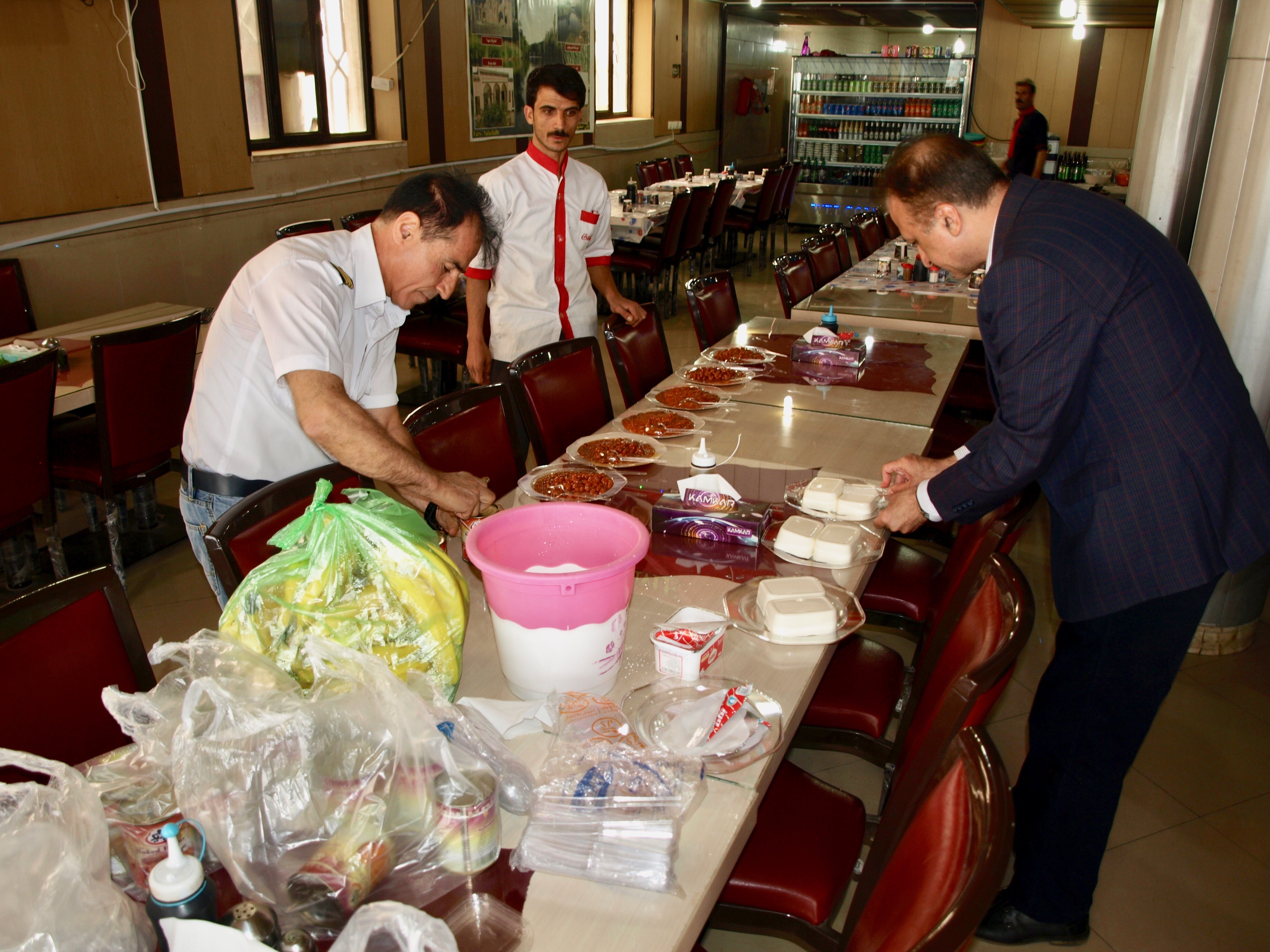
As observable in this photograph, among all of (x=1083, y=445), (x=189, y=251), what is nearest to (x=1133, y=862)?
(x=1083, y=445)

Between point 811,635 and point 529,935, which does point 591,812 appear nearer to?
point 529,935

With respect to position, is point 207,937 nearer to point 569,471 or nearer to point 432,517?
point 569,471

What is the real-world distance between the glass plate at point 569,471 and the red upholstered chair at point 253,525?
474 millimetres

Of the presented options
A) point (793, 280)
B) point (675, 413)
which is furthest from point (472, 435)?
point (793, 280)

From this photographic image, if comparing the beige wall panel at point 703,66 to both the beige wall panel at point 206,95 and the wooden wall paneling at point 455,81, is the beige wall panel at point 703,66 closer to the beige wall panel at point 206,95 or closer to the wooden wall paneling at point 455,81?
the wooden wall paneling at point 455,81

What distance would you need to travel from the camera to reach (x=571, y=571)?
140 cm

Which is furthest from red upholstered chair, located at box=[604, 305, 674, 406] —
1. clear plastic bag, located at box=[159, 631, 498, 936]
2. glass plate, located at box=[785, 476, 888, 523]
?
clear plastic bag, located at box=[159, 631, 498, 936]

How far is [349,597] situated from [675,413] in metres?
1.67

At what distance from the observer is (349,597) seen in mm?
1215

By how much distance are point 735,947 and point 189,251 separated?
4744 millimetres

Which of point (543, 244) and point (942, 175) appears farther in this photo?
point (543, 244)

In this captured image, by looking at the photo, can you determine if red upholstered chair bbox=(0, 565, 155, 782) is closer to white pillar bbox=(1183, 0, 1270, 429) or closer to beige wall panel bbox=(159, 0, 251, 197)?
white pillar bbox=(1183, 0, 1270, 429)

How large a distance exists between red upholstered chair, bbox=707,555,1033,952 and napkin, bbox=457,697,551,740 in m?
0.42

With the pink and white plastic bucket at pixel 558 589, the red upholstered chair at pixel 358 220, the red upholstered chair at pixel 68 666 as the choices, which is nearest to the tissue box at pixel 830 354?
the pink and white plastic bucket at pixel 558 589
